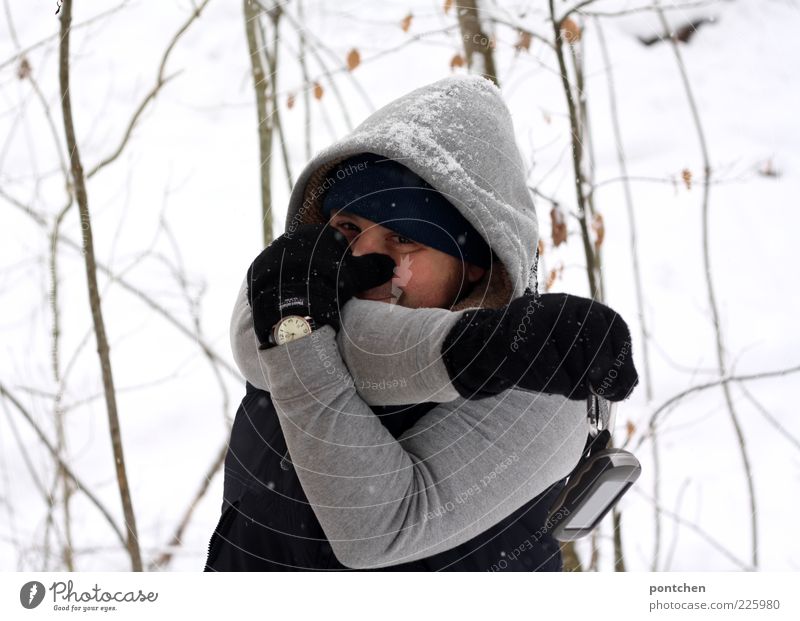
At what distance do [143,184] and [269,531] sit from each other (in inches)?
17.3

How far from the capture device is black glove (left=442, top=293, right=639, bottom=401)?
377 millimetres

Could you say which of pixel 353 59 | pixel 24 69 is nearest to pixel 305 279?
pixel 353 59

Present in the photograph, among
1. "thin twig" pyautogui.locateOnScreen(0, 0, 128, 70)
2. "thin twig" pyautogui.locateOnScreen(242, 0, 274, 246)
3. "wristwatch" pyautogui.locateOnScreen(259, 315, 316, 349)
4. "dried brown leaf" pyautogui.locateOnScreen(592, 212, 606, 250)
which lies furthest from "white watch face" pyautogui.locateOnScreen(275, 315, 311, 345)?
"thin twig" pyautogui.locateOnScreen(0, 0, 128, 70)

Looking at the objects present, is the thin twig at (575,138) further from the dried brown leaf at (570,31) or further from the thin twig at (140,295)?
the thin twig at (140,295)

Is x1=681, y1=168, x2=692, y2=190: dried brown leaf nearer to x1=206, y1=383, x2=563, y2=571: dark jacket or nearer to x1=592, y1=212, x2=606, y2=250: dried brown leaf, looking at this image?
x1=592, y1=212, x2=606, y2=250: dried brown leaf

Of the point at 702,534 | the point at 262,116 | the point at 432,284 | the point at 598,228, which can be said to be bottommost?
the point at 702,534

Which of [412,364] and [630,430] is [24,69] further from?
[630,430]

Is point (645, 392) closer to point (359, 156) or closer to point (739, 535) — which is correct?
point (739, 535)

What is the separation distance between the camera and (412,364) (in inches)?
16.4

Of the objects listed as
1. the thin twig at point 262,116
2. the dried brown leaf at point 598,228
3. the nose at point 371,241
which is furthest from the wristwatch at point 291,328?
the dried brown leaf at point 598,228

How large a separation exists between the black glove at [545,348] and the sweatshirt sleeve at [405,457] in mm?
57

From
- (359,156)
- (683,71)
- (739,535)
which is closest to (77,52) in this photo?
(359,156)

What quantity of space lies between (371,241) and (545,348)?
173 mm

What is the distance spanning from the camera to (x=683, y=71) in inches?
30.3
